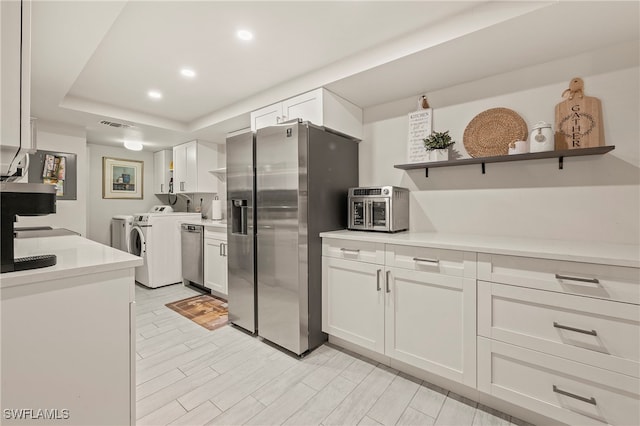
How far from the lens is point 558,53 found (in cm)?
178

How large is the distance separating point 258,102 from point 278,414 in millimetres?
2669

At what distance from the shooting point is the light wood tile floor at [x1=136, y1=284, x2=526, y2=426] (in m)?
1.52

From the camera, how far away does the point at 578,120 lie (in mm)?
1728

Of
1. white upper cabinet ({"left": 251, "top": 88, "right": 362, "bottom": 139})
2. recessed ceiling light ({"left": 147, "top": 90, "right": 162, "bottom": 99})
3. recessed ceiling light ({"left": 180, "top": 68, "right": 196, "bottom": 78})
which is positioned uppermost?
recessed ceiling light ({"left": 147, "top": 90, "right": 162, "bottom": 99})

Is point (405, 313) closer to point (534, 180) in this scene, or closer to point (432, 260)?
point (432, 260)

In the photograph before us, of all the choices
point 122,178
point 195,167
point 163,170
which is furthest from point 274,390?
point 122,178

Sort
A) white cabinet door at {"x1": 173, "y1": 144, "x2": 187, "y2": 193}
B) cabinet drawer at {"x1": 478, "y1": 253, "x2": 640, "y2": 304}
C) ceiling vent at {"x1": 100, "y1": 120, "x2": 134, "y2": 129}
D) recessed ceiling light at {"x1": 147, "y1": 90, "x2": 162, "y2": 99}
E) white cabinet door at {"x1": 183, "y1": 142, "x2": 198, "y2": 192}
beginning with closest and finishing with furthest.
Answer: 1. cabinet drawer at {"x1": 478, "y1": 253, "x2": 640, "y2": 304}
2. recessed ceiling light at {"x1": 147, "y1": 90, "x2": 162, "y2": 99}
3. ceiling vent at {"x1": 100, "y1": 120, "x2": 134, "y2": 129}
4. white cabinet door at {"x1": 183, "y1": 142, "x2": 198, "y2": 192}
5. white cabinet door at {"x1": 173, "y1": 144, "x2": 187, "y2": 193}

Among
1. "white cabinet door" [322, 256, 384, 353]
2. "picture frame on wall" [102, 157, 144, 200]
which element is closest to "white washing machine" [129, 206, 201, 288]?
"picture frame on wall" [102, 157, 144, 200]

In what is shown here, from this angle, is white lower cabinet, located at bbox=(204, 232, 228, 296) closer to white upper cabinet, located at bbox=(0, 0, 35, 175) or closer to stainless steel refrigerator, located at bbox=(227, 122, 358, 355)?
stainless steel refrigerator, located at bbox=(227, 122, 358, 355)

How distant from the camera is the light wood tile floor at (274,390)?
4.97 feet

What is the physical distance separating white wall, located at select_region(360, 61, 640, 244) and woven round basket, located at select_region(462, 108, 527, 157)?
2.5 inches

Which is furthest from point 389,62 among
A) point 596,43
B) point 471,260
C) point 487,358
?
point 487,358

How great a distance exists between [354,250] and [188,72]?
2.11m

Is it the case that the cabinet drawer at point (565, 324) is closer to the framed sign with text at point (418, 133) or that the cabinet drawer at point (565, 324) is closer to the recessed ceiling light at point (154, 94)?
the framed sign with text at point (418, 133)
